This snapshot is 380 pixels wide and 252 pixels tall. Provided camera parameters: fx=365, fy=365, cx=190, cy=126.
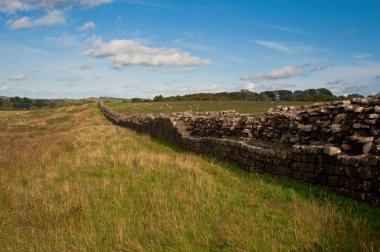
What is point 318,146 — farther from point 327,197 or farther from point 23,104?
point 23,104

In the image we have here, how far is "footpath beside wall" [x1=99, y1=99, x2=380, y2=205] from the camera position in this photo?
22.5ft

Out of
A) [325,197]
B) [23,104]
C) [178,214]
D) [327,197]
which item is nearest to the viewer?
[178,214]

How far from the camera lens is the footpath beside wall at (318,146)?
22.5ft

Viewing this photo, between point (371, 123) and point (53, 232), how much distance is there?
6.65 meters

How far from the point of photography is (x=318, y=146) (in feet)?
26.1

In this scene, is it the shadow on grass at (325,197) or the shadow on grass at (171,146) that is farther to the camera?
the shadow on grass at (171,146)

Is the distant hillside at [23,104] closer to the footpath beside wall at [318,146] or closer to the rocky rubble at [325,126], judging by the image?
the rocky rubble at [325,126]

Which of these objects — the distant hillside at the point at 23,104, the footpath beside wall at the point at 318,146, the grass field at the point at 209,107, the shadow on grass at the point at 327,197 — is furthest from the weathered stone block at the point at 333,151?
the distant hillside at the point at 23,104

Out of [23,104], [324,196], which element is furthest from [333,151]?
[23,104]

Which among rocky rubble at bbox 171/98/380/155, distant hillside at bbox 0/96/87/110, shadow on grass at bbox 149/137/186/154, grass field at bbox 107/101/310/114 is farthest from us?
distant hillside at bbox 0/96/87/110

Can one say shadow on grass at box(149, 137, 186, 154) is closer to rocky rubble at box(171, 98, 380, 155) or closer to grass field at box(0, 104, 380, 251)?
rocky rubble at box(171, 98, 380, 155)

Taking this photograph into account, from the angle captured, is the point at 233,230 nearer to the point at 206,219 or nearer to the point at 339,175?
the point at 206,219

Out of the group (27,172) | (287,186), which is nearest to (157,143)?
(27,172)

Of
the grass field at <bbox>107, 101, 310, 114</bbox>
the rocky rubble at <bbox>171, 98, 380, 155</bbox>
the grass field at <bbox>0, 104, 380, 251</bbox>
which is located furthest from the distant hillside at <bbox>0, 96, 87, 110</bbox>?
the grass field at <bbox>0, 104, 380, 251</bbox>
